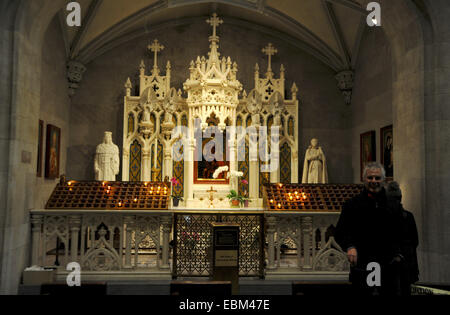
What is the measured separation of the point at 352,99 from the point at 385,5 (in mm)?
4775

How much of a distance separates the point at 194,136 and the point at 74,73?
3.35 m

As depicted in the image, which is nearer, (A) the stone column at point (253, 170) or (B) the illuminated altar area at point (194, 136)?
(B) the illuminated altar area at point (194, 136)

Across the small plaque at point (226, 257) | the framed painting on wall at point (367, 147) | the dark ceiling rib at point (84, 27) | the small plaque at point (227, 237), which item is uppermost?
the dark ceiling rib at point (84, 27)

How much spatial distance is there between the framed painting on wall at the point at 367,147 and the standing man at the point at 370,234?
617 centimetres

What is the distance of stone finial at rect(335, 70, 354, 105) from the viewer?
983cm

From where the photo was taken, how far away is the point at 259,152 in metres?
9.52

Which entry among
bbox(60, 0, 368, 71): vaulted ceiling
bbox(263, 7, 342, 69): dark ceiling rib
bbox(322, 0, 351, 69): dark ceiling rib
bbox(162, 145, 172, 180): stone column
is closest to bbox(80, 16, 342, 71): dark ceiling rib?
bbox(60, 0, 368, 71): vaulted ceiling

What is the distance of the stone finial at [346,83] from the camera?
9834 millimetres

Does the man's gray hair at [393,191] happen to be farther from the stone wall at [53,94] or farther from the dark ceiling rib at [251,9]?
the dark ceiling rib at [251,9]

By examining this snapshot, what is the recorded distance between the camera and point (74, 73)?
9.34 metres

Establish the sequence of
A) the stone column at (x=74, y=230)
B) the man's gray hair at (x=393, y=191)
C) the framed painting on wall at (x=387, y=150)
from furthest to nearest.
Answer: the framed painting on wall at (x=387, y=150), the stone column at (x=74, y=230), the man's gray hair at (x=393, y=191)

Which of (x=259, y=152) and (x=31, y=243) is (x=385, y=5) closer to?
(x=259, y=152)

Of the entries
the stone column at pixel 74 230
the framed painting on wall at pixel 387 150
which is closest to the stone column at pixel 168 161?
the stone column at pixel 74 230

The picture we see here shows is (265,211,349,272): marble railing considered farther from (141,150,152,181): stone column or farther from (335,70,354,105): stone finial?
(335,70,354,105): stone finial
